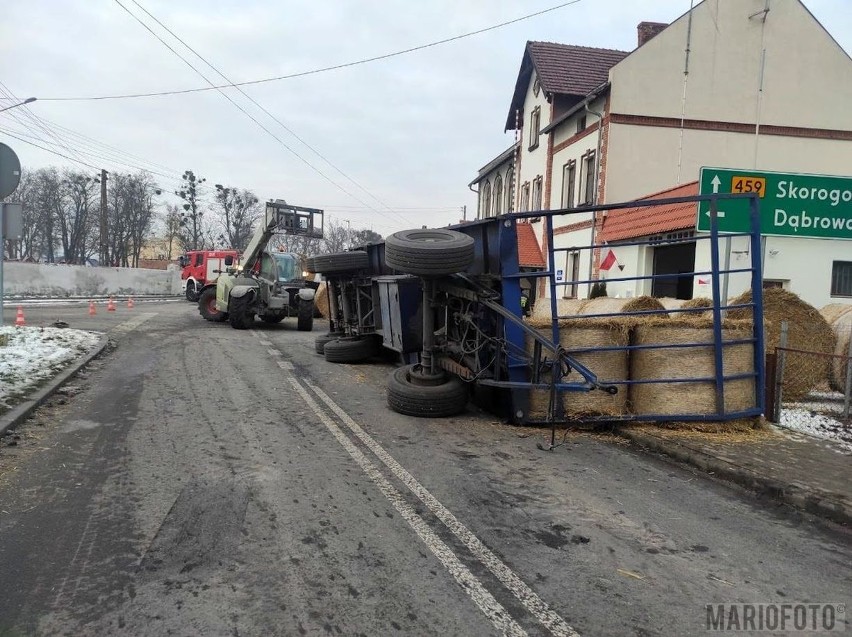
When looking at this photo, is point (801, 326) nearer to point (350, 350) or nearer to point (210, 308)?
point (350, 350)

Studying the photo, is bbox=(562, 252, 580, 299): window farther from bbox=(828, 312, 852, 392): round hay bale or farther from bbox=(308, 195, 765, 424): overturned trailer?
bbox=(308, 195, 765, 424): overturned trailer

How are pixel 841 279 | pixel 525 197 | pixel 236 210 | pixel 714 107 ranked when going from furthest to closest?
pixel 236 210
pixel 525 197
pixel 714 107
pixel 841 279

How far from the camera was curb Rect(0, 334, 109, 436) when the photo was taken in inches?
247

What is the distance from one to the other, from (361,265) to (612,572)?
864 centimetres

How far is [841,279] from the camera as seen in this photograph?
55.9 ft

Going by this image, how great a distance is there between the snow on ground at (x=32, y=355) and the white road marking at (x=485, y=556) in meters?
4.44

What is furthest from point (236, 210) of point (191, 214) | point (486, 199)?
point (486, 199)

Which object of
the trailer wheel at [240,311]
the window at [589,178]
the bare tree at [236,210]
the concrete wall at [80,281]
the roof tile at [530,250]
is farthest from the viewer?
the bare tree at [236,210]

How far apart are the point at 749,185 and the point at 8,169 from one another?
34.1 feet

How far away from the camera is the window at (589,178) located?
2342 centimetres

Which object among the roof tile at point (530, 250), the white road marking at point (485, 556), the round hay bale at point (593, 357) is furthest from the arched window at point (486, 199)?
the white road marking at point (485, 556)

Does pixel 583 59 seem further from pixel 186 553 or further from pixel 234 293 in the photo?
→ pixel 186 553

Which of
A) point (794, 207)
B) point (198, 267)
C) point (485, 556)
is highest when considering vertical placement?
point (198, 267)

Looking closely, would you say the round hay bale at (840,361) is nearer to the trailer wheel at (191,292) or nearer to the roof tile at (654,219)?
the roof tile at (654,219)
